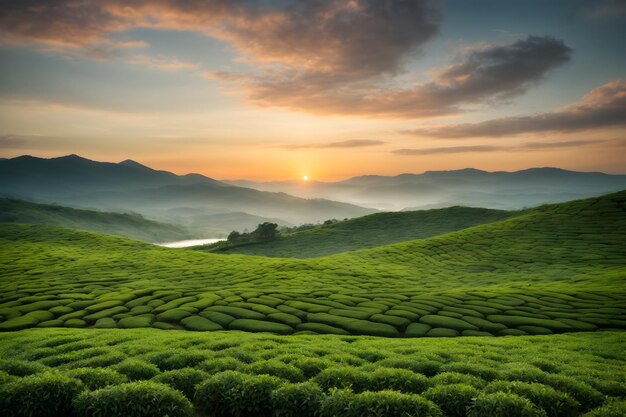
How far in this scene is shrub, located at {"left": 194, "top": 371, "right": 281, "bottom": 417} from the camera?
1155 centimetres

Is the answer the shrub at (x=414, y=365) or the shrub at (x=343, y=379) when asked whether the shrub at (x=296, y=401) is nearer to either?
the shrub at (x=343, y=379)

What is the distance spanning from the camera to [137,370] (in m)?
13.4

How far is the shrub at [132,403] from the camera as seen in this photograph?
10727 millimetres

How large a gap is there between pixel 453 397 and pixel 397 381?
1.89 m

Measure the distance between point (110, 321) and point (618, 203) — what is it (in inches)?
3416

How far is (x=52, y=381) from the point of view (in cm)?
1168

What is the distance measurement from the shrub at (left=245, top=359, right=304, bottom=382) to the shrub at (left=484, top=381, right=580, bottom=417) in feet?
21.4

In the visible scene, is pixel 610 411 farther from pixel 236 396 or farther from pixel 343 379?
pixel 236 396

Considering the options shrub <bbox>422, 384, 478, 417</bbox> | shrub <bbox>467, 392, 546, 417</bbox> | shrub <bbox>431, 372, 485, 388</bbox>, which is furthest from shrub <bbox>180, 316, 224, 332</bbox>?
shrub <bbox>467, 392, 546, 417</bbox>

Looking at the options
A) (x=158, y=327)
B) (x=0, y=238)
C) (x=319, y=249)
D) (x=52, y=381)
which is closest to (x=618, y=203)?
(x=319, y=249)

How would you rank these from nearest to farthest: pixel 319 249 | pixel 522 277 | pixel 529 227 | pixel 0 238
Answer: pixel 522 277
pixel 529 227
pixel 0 238
pixel 319 249

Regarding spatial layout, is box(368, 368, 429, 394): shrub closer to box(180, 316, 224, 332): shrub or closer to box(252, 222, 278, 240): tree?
box(180, 316, 224, 332): shrub

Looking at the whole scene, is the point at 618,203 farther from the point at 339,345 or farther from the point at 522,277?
the point at 339,345

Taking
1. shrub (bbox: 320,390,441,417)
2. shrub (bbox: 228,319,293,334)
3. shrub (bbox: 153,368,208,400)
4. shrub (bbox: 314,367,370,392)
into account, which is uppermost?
shrub (bbox: 320,390,441,417)
